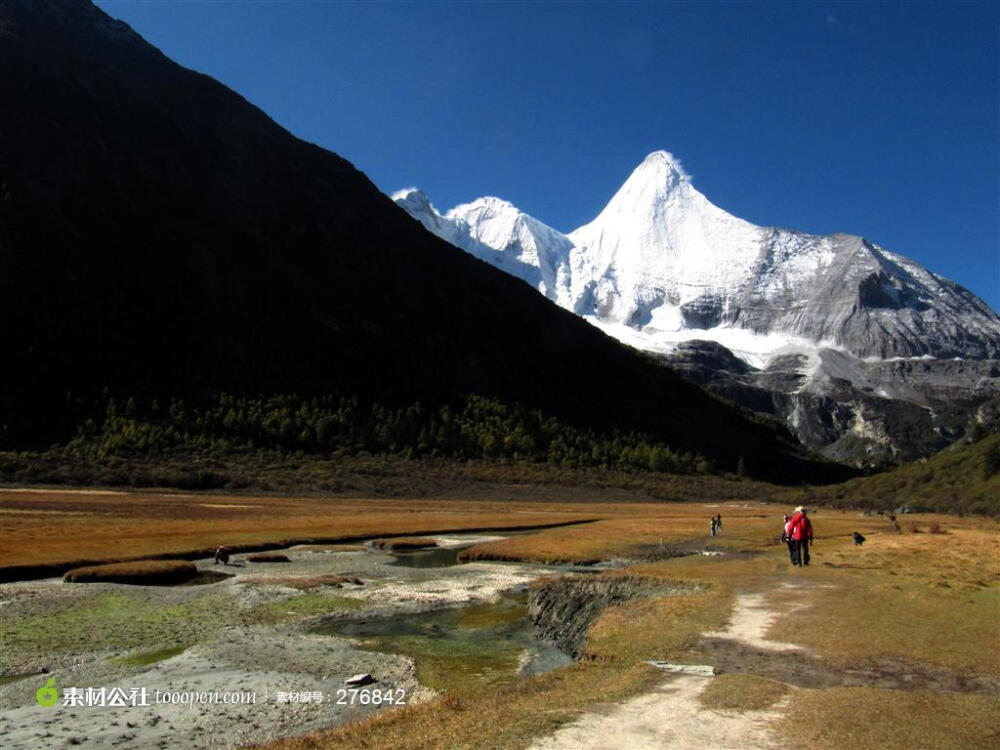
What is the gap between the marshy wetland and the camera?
615 inches

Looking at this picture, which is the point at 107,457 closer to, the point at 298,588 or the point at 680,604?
the point at 298,588

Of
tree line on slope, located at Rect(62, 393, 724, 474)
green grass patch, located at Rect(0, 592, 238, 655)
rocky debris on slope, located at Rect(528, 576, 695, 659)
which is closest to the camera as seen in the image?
green grass patch, located at Rect(0, 592, 238, 655)

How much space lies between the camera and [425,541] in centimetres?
6694

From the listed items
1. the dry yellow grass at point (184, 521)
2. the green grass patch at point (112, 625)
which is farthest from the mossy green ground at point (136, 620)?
the dry yellow grass at point (184, 521)

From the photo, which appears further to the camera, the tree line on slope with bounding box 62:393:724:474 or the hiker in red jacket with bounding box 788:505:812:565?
the tree line on slope with bounding box 62:393:724:474

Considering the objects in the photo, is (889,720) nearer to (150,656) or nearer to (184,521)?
(150,656)

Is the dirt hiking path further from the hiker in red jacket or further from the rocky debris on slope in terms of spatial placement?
the hiker in red jacket

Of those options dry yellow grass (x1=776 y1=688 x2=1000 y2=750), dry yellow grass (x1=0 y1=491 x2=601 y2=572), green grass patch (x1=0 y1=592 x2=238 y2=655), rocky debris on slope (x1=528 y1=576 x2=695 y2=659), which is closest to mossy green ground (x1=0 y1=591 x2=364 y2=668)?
green grass patch (x1=0 y1=592 x2=238 y2=655)

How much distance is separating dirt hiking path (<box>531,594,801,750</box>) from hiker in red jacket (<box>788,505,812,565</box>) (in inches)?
939

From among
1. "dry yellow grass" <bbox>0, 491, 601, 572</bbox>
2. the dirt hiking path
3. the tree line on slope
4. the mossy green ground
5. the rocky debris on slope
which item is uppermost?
the tree line on slope

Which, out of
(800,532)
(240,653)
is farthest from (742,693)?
(800,532)

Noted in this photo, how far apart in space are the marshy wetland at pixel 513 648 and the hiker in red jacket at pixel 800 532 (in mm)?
950

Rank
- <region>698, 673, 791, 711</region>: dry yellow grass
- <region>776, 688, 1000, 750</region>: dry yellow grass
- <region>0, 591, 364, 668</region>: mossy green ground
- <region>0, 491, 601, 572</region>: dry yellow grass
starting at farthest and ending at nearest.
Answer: <region>0, 491, 601, 572</region>: dry yellow grass < <region>0, 591, 364, 668</region>: mossy green ground < <region>698, 673, 791, 711</region>: dry yellow grass < <region>776, 688, 1000, 750</region>: dry yellow grass

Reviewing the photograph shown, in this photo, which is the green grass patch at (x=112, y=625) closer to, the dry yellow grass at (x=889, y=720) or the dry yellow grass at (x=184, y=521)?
the dry yellow grass at (x=184, y=521)
